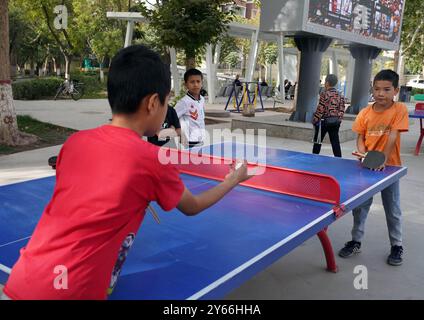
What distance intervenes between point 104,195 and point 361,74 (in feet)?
51.0

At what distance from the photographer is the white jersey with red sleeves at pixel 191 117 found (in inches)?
195

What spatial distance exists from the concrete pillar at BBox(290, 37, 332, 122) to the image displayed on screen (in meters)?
0.66

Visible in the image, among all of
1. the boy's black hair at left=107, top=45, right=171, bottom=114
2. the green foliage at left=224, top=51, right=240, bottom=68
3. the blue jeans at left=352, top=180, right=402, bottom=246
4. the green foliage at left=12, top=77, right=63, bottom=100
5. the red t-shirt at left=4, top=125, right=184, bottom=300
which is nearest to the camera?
the red t-shirt at left=4, top=125, right=184, bottom=300

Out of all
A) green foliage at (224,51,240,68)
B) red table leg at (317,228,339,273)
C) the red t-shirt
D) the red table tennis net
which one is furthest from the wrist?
green foliage at (224,51,240,68)

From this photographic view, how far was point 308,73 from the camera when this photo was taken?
11359 mm

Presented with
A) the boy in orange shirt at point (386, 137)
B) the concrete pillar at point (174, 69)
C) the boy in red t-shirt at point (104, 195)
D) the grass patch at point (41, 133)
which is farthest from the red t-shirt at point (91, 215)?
the concrete pillar at point (174, 69)

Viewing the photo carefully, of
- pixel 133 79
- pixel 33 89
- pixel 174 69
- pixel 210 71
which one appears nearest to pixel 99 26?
pixel 33 89

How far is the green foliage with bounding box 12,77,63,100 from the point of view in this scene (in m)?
18.6

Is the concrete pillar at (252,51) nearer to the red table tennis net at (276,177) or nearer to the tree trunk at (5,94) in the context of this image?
the tree trunk at (5,94)

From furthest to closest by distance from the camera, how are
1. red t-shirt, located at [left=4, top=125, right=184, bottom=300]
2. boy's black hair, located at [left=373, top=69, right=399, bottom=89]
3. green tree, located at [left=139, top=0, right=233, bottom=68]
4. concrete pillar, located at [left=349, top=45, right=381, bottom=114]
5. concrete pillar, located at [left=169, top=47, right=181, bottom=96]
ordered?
concrete pillar, located at [left=169, top=47, right=181, bottom=96] → concrete pillar, located at [left=349, top=45, right=381, bottom=114] → green tree, located at [left=139, top=0, right=233, bottom=68] → boy's black hair, located at [left=373, top=69, right=399, bottom=89] → red t-shirt, located at [left=4, top=125, right=184, bottom=300]

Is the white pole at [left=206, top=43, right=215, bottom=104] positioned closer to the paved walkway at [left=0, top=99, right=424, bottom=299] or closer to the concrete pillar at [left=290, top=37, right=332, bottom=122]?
the concrete pillar at [left=290, top=37, right=332, bottom=122]

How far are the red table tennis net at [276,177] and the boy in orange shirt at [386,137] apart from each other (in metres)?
1.01

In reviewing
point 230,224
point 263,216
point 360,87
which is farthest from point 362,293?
point 360,87
